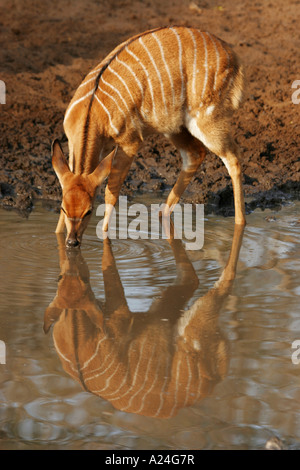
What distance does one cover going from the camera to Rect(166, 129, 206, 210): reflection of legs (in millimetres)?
6906

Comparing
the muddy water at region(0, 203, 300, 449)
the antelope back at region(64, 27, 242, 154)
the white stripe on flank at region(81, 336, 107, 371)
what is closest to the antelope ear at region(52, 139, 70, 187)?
the antelope back at region(64, 27, 242, 154)

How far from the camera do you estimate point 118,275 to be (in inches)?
203

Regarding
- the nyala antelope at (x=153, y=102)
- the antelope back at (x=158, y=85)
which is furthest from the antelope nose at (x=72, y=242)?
the antelope back at (x=158, y=85)

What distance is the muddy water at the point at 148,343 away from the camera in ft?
10.2

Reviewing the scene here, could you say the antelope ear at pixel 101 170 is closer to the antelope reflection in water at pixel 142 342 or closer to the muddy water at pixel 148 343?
the muddy water at pixel 148 343

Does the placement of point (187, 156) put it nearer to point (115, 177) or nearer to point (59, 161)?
point (115, 177)

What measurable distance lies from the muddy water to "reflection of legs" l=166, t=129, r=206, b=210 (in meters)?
0.92

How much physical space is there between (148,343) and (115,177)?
8.27ft

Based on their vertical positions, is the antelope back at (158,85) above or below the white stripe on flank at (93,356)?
above

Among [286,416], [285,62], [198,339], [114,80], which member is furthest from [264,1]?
[286,416]

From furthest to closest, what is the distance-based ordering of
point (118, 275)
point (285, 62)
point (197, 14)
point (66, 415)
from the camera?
point (197, 14) < point (285, 62) < point (118, 275) < point (66, 415)

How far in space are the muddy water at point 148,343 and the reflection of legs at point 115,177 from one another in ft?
1.12
